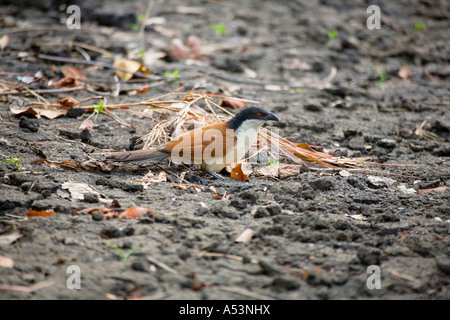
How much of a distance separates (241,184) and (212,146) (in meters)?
0.46

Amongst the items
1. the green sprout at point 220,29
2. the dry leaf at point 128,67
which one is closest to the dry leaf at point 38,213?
the dry leaf at point 128,67

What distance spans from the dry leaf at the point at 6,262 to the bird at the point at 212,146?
1.43m

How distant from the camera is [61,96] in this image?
574 cm

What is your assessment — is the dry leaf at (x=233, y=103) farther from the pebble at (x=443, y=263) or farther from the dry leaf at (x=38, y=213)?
the pebble at (x=443, y=263)

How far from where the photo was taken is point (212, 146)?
4.25m

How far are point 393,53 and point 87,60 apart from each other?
5406 millimetres

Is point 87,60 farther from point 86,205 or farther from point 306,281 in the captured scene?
point 306,281

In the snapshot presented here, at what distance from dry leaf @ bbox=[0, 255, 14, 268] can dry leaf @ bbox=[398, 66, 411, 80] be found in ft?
21.8

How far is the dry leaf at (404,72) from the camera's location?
743cm

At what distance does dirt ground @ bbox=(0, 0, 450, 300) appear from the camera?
2.79m

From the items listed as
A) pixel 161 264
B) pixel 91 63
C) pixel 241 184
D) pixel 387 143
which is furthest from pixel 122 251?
pixel 91 63

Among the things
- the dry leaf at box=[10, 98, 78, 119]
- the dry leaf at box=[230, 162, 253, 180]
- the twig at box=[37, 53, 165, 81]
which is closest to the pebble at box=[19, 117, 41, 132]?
the dry leaf at box=[10, 98, 78, 119]

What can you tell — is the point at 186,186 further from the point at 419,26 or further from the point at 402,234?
the point at 419,26
